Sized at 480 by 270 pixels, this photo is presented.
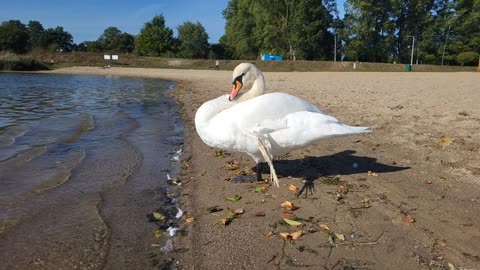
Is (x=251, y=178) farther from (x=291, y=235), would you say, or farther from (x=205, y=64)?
(x=205, y=64)

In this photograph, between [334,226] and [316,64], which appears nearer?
[334,226]

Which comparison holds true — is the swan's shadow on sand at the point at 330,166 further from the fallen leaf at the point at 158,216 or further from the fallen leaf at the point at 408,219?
the fallen leaf at the point at 158,216

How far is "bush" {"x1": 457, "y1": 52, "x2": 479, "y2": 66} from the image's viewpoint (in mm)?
61378

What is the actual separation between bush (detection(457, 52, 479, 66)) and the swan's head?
66.3 meters

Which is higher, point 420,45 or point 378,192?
point 420,45

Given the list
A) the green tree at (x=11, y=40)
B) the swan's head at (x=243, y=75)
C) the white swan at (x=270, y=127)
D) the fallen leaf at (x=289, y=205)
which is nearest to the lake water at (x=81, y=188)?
the white swan at (x=270, y=127)

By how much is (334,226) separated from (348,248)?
46 centimetres

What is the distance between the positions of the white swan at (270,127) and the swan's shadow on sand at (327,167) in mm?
752

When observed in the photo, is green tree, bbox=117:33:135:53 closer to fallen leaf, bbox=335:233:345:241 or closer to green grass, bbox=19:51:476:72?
green grass, bbox=19:51:476:72

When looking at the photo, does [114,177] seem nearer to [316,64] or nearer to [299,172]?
[299,172]

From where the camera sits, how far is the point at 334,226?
13.1 feet

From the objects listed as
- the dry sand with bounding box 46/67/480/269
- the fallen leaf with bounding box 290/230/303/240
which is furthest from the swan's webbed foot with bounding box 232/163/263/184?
the fallen leaf with bounding box 290/230/303/240

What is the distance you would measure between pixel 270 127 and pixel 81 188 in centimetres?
274

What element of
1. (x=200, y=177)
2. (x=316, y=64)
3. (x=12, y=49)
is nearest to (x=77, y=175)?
(x=200, y=177)
